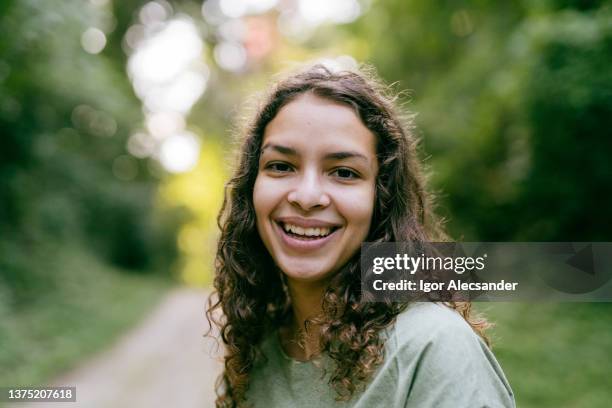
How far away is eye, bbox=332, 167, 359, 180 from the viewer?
72.1 inches

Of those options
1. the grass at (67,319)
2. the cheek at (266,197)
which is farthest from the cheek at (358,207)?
the grass at (67,319)

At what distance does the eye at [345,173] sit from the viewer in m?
1.83

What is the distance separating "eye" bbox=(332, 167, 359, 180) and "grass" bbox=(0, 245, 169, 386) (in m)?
6.34

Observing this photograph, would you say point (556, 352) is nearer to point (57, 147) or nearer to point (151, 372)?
point (151, 372)

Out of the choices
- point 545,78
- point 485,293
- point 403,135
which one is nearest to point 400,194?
point 403,135

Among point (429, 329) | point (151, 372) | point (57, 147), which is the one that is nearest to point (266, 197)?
point (429, 329)

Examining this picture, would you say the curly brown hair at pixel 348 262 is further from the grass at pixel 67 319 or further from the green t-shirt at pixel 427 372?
the grass at pixel 67 319

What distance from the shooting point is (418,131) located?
9859 mm

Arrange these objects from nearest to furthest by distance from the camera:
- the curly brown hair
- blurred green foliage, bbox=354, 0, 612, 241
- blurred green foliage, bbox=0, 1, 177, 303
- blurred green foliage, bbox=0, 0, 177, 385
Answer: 1. the curly brown hair
2. blurred green foliage, bbox=354, 0, 612, 241
3. blurred green foliage, bbox=0, 1, 177, 303
4. blurred green foliage, bbox=0, 0, 177, 385

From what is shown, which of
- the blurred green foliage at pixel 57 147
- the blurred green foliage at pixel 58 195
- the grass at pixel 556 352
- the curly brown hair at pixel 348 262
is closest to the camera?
the curly brown hair at pixel 348 262

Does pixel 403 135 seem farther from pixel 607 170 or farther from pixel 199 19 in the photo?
pixel 199 19

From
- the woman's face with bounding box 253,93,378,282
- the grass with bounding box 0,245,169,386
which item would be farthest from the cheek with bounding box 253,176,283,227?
the grass with bounding box 0,245,169,386

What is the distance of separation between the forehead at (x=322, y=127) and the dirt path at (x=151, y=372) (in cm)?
336

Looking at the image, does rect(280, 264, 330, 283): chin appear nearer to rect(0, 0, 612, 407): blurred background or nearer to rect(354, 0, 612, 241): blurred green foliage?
rect(0, 0, 612, 407): blurred background
